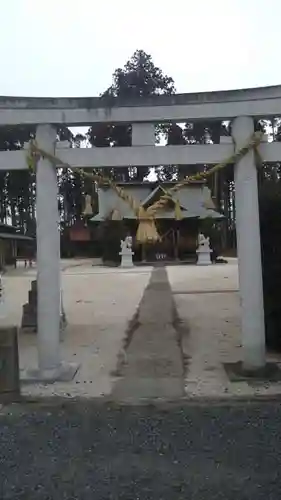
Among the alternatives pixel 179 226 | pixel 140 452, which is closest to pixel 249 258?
pixel 140 452

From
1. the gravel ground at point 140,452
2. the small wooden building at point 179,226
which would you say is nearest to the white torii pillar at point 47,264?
the gravel ground at point 140,452

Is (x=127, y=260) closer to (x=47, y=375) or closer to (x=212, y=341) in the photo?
(x=212, y=341)

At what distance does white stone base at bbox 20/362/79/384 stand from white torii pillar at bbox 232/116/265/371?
7.00ft

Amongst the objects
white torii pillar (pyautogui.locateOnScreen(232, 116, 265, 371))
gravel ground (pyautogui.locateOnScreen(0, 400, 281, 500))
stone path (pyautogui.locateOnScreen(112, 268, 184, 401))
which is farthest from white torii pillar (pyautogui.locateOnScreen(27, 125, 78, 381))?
white torii pillar (pyautogui.locateOnScreen(232, 116, 265, 371))

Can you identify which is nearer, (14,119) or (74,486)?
(74,486)

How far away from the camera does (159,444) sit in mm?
4312

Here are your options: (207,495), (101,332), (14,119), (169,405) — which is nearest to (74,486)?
(207,495)

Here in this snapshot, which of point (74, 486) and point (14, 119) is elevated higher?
point (14, 119)

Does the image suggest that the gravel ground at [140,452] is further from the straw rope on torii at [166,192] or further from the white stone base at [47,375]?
the straw rope on torii at [166,192]

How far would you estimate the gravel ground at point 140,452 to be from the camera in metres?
3.49

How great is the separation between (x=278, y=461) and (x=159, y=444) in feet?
2.98

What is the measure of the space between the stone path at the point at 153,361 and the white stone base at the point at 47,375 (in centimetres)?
64

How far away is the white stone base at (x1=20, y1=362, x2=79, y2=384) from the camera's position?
6590mm

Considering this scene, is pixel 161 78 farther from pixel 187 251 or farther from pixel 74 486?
pixel 74 486
